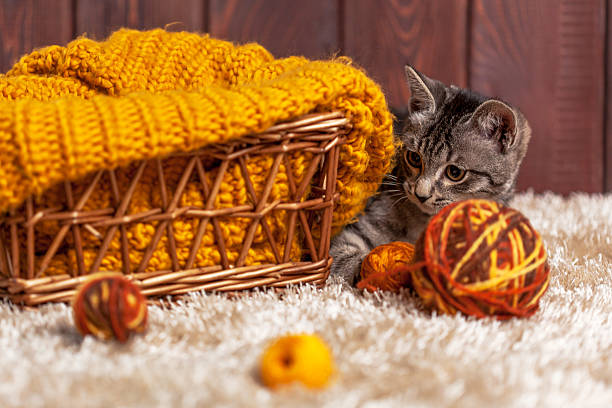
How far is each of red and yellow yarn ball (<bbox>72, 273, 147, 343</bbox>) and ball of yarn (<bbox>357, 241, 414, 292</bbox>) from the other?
0.32m

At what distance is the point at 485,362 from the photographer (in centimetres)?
54

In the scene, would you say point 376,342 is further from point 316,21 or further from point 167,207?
point 316,21

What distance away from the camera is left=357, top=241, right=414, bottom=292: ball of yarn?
2.44 ft

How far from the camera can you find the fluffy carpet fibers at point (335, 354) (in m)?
0.46

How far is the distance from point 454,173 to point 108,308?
675 millimetres

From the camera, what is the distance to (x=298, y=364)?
1.51 ft

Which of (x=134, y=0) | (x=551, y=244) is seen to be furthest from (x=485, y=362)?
(x=134, y=0)

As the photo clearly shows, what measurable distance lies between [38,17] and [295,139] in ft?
3.48

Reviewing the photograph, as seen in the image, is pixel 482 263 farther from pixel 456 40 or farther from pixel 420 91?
pixel 456 40

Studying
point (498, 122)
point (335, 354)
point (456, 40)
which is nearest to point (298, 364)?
point (335, 354)

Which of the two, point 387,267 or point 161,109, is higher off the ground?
point 161,109

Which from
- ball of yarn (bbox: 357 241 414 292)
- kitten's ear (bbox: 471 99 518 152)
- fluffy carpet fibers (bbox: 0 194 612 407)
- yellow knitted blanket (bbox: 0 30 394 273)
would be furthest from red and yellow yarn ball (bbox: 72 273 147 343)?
kitten's ear (bbox: 471 99 518 152)

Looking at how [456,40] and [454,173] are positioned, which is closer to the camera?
[454,173]

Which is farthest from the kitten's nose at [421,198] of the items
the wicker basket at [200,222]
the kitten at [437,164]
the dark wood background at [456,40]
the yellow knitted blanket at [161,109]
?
the dark wood background at [456,40]
